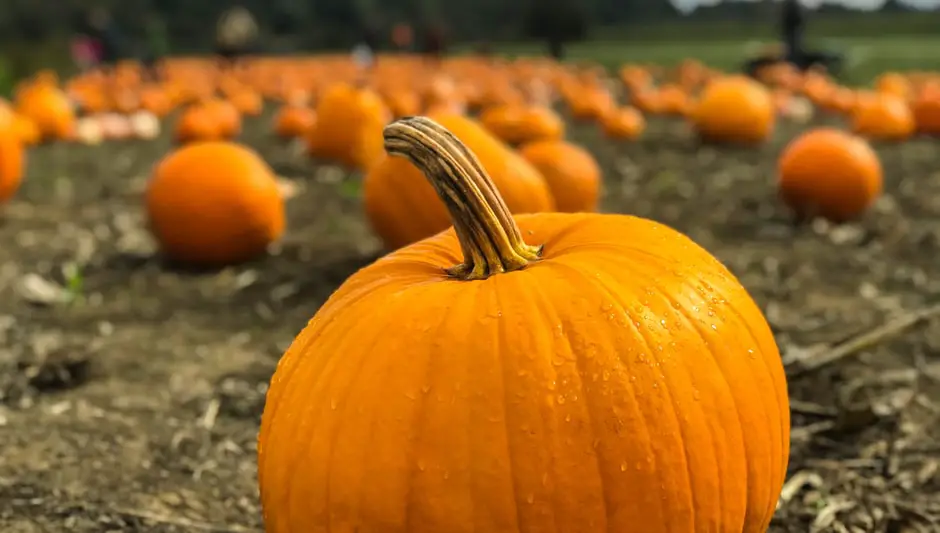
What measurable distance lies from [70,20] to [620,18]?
88.8ft

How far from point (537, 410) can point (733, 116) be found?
9.11 meters

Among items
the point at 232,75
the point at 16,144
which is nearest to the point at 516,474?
the point at 16,144

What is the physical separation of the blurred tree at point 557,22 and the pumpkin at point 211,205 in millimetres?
29383

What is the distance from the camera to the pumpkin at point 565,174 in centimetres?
549

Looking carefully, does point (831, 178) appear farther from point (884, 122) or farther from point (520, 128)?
point (884, 122)

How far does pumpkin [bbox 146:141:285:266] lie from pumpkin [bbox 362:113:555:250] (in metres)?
0.81

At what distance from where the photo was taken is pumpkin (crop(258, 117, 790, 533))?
5.72 ft

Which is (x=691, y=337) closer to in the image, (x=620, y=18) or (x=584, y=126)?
(x=584, y=126)

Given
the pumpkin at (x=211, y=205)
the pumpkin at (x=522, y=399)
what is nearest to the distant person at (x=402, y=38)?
the pumpkin at (x=211, y=205)

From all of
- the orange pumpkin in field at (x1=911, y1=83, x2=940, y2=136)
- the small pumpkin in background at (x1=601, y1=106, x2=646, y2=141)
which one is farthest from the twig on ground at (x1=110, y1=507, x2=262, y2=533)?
the orange pumpkin in field at (x1=911, y1=83, x2=940, y2=136)

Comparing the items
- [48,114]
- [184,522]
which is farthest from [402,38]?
[184,522]

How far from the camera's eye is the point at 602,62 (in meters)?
28.2

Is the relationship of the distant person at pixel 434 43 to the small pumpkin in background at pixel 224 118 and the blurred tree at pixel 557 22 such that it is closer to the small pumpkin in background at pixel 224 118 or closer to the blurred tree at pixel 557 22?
the blurred tree at pixel 557 22

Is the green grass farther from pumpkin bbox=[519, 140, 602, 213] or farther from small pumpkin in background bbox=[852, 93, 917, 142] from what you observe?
pumpkin bbox=[519, 140, 602, 213]
